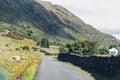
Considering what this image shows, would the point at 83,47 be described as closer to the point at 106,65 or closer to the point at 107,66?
the point at 106,65

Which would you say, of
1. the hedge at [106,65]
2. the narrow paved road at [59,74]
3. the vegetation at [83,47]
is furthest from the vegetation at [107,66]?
the vegetation at [83,47]

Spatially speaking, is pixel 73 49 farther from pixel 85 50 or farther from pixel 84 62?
pixel 84 62

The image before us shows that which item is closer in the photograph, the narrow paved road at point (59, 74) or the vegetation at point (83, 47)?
the narrow paved road at point (59, 74)

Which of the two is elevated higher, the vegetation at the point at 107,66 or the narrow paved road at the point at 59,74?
the vegetation at the point at 107,66

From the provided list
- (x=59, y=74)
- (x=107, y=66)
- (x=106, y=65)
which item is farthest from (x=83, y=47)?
(x=59, y=74)

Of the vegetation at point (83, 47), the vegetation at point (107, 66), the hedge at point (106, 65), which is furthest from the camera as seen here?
the vegetation at point (83, 47)

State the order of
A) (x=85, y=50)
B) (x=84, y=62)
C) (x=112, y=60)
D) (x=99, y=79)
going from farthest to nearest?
(x=85, y=50) → (x=84, y=62) → (x=112, y=60) → (x=99, y=79)

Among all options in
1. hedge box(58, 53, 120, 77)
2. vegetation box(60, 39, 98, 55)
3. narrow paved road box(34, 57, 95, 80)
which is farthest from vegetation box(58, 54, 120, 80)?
vegetation box(60, 39, 98, 55)

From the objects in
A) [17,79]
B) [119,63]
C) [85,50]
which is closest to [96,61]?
[119,63]

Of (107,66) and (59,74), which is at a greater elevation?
(107,66)

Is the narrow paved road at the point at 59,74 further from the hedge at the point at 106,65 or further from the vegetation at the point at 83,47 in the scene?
the vegetation at the point at 83,47

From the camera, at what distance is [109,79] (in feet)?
142

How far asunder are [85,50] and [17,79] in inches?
4574

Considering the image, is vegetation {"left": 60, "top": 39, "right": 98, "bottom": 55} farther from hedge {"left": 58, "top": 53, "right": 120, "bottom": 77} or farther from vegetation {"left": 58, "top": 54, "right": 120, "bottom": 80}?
vegetation {"left": 58, "top": 54, "right": 120, "bottom": 80}
